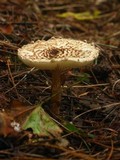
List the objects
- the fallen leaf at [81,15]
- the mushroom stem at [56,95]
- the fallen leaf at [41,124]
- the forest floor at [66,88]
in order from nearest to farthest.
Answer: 1. the forest floor at [66,88]
2. the fallen leaf at [41,124]
3. the mushroom stem at [56,95]
4. the fallen leaf at [81,15]

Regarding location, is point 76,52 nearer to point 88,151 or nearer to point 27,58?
point 27,58

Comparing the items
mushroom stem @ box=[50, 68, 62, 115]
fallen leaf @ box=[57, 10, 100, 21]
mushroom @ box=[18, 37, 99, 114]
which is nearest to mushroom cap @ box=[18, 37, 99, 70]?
mushroom @ box=[18, 37, 99, 114]

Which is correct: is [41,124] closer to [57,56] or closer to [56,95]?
[56,95]

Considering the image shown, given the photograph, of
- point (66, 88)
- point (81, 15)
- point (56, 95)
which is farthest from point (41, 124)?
point (81, 15)

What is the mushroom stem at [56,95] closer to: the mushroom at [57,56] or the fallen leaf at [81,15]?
the mushroom at [57,56]

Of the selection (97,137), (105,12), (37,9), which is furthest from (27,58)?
(105,12)

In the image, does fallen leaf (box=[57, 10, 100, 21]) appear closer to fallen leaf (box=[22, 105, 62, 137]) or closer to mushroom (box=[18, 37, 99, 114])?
mushroom (box=[18, 37, 99, 114])

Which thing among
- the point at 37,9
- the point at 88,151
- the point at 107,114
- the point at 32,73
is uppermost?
the point at 37,9

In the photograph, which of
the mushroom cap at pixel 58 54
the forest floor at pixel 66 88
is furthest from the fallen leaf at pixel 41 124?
the mushroom cap at pixel 58 54
